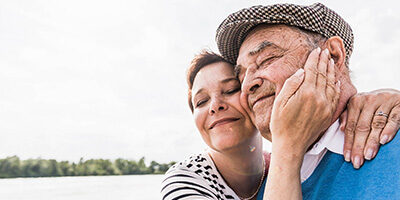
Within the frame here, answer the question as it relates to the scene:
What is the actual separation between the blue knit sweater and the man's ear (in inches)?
22.8

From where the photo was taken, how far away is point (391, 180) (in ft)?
4.02

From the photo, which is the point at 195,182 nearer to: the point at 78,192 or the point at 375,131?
the point at 375,131

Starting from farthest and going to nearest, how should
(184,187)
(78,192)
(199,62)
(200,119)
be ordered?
(78,192) < (199,62) < (200,119) < (184,187)

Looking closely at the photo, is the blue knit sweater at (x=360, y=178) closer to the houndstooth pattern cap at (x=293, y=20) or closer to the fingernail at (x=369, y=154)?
the fingernail at (x=369, y=154)

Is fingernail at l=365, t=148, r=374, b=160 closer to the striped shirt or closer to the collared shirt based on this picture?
the collared shirt

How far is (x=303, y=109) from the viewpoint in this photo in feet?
4.78

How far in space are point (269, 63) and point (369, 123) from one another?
62 cm

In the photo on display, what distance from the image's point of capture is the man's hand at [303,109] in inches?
57.3

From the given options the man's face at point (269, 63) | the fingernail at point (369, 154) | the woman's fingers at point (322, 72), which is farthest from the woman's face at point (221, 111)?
the fingernail at point (369, 154)

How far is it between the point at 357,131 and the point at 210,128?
1.24 meters

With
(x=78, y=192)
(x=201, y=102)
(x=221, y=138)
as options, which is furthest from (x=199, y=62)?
(x=78, y=192)

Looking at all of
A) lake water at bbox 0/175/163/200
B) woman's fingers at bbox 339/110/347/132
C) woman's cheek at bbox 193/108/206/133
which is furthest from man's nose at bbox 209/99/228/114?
lake water at bbox 0/175/163/200

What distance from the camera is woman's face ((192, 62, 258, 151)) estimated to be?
2.40 metres

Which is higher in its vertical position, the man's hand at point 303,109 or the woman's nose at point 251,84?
the woman's nose at point 251,84
